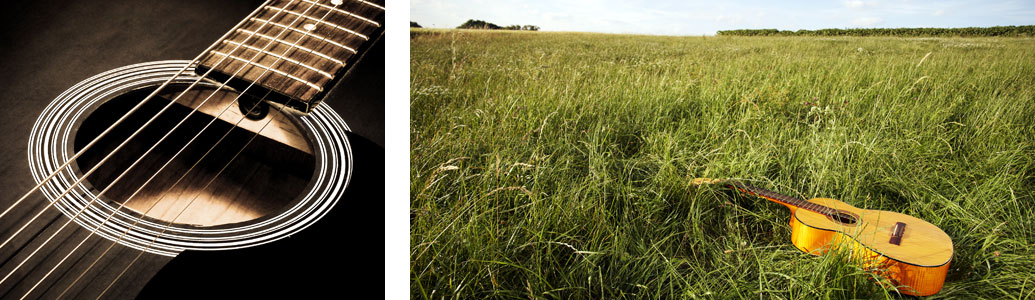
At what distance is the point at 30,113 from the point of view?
650mm

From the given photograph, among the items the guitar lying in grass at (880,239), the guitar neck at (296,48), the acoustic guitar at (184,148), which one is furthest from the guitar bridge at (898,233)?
the guitar neck at (296,48)

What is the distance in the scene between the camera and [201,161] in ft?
2.51

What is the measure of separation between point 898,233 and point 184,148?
52.8 inches

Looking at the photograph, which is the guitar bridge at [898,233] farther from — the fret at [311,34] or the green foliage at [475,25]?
the green foliage at [475,25]

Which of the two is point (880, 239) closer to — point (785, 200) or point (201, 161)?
point (785, 200)

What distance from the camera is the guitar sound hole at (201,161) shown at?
688mm

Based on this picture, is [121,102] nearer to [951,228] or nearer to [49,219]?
[49,219]

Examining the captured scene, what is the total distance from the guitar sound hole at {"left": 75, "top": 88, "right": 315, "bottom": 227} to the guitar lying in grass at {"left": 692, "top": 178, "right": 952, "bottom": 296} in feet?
2.96

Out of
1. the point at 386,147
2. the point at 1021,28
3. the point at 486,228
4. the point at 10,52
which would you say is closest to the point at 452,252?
the point at 486,228

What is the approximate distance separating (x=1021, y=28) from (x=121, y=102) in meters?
2.01

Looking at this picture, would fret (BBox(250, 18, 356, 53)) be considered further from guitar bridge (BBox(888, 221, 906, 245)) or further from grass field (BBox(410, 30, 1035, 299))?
guitar bridge (BBox(888, 221, 906, 245))

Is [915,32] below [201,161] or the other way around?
the other way around

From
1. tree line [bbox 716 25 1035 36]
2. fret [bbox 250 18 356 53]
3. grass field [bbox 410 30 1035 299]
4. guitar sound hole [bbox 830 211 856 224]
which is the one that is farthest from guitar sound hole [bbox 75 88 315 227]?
tree line [bbox 716 25 1035 36]

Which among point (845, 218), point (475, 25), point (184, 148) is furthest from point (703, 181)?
point (475, 25)
